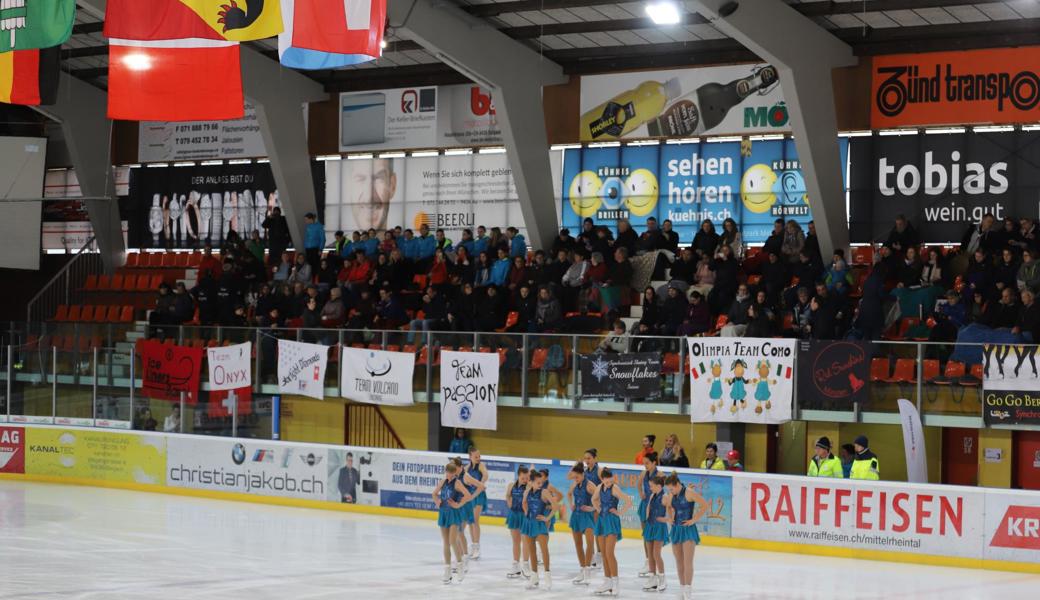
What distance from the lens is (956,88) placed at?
1094 inches

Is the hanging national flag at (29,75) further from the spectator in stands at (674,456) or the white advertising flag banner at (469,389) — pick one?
the spectator in stands at (674,456)

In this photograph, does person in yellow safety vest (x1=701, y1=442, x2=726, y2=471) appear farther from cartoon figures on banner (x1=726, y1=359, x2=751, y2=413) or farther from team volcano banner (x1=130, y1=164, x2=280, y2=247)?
team volcano banner (x1=130, y1=164, x2=280, y2=247)

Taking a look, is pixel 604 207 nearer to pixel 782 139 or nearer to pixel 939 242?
pixel 782 139

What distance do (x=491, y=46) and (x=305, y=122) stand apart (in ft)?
25.7

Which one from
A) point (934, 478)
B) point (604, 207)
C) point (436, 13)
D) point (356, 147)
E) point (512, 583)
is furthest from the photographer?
point (356, 147)

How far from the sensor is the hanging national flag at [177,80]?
59.6 ft

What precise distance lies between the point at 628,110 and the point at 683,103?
1.36 m

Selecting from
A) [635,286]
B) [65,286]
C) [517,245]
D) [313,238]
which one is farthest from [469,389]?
[65,286]

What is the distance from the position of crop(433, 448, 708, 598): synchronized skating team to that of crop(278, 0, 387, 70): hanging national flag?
5.65m

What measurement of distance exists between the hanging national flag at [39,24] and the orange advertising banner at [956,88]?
1652cm

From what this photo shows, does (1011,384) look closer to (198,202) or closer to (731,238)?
(731,238)

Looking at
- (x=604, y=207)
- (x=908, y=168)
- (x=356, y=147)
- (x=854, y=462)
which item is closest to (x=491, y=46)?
(x=604, y=207)

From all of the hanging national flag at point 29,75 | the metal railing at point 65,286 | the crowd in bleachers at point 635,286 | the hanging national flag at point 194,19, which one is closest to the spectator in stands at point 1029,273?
the crowd in bleachers at point 635,286

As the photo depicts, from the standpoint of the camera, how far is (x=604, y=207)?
103 ft
